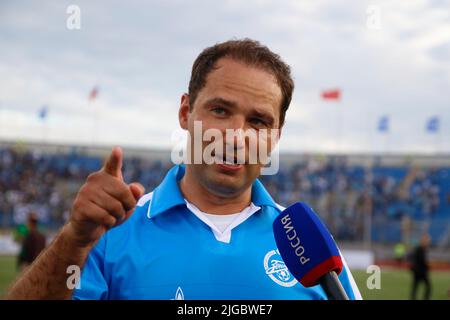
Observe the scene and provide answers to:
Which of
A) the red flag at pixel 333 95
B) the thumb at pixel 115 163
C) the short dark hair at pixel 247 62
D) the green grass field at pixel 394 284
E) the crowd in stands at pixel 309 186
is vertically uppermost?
the red flag at pixel 333 95

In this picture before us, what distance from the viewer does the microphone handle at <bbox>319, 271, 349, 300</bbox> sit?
6.09 feet

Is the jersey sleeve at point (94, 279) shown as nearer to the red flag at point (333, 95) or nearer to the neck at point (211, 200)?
the neck at point (211, 200)

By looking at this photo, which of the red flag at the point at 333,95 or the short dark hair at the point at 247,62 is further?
the red flag at the point at 333,95

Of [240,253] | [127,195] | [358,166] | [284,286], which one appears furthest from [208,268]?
[358,166]

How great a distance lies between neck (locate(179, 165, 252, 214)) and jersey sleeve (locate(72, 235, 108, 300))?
505 mm

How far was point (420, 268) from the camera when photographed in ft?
48.2

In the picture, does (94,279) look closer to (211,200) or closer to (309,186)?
(211,200)

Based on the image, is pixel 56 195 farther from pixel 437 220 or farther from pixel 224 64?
pixel 224 64

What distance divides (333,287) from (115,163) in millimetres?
812

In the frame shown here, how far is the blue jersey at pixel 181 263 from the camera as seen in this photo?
245 cm

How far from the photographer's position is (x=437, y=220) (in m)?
33.6

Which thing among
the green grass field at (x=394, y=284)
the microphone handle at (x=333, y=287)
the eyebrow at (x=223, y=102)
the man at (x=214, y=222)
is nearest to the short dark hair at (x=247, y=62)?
the man at (x=214, y=222)

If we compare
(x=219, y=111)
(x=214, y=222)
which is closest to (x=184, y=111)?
(x=219, y=111)

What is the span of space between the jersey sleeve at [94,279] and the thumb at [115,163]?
774 millimetres
